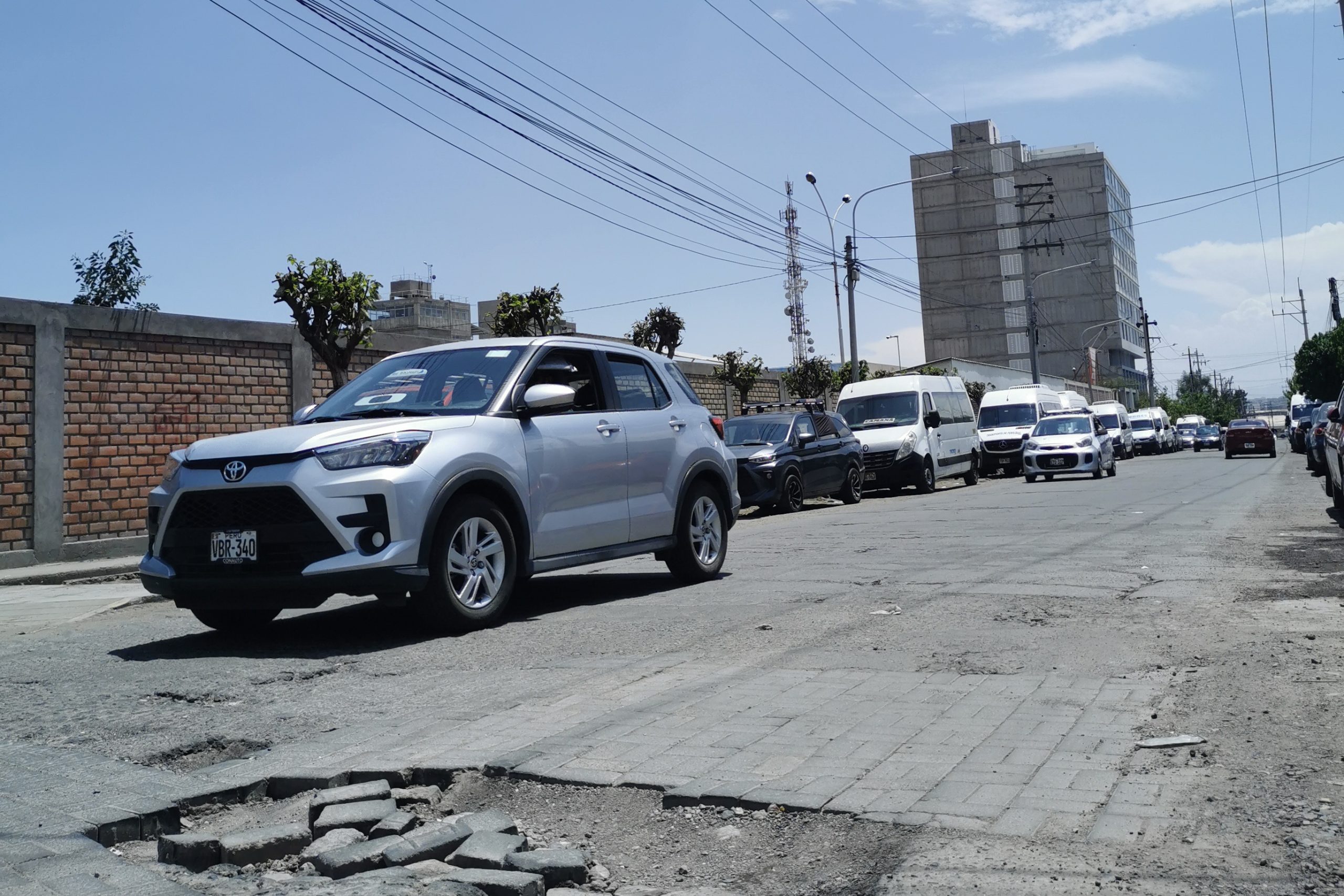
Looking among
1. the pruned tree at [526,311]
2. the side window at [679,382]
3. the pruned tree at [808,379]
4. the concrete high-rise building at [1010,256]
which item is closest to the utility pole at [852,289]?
the pruned tree at [808,379]

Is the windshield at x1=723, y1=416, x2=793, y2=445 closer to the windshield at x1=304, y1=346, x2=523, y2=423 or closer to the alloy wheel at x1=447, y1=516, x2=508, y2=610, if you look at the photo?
the windshield at x1=304, y1=346, x2=523, y2=423

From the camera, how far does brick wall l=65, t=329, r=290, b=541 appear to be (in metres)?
15.7

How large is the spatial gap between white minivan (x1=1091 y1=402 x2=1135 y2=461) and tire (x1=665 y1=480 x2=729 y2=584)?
4110cm

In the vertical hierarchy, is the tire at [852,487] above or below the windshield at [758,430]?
below

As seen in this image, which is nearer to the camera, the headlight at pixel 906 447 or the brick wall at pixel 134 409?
the brick wall at pixel 134 409

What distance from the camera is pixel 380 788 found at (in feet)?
12.9

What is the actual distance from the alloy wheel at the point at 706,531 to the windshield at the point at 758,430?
9977 millimetres

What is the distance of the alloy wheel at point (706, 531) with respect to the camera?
9578 millimetres

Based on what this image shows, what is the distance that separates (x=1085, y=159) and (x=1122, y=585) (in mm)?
129173

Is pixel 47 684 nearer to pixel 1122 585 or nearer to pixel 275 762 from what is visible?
pixel 275 762

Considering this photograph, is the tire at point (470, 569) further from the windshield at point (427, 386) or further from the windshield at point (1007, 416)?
the windshield at point (1007, 416)

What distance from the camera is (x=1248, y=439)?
156ft

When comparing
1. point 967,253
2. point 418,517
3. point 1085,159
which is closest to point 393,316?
point 967,253

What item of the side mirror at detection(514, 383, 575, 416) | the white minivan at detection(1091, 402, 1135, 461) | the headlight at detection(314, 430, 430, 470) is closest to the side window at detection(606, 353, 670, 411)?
Result: the side mirror at detection(514, 383, 575, 416)
